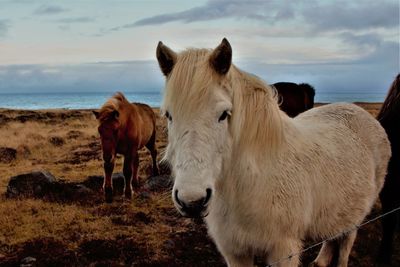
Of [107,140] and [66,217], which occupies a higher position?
[107,140]

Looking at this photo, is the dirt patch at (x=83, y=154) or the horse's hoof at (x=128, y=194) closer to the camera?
the horse's hoof at (x=128, y=194)

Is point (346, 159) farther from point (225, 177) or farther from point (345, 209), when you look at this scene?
point (225, 177)

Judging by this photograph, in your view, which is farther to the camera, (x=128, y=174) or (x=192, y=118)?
(x=128, y=174)

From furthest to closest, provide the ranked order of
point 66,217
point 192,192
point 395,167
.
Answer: point 66,217
point 395,167
point 192,192

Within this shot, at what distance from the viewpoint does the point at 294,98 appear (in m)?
11.9

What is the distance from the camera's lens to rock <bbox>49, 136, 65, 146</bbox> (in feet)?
55.9

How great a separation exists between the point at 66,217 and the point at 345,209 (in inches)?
215

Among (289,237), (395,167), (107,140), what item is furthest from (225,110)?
(107,140)

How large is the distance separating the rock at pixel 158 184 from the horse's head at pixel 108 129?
173cm

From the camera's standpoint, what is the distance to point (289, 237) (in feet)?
10.5

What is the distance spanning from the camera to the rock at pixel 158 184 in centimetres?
948

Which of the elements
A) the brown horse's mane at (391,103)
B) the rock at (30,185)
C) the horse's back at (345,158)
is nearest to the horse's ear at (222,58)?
the horse's back at (345,158)

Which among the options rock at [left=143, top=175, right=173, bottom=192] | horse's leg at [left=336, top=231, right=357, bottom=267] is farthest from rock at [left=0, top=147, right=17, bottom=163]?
horse's leg at [left=336, top=231, right=357, bottom=267]

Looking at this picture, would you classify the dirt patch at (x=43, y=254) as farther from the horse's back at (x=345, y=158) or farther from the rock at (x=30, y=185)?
the horse's back at (x=345, y=158)
